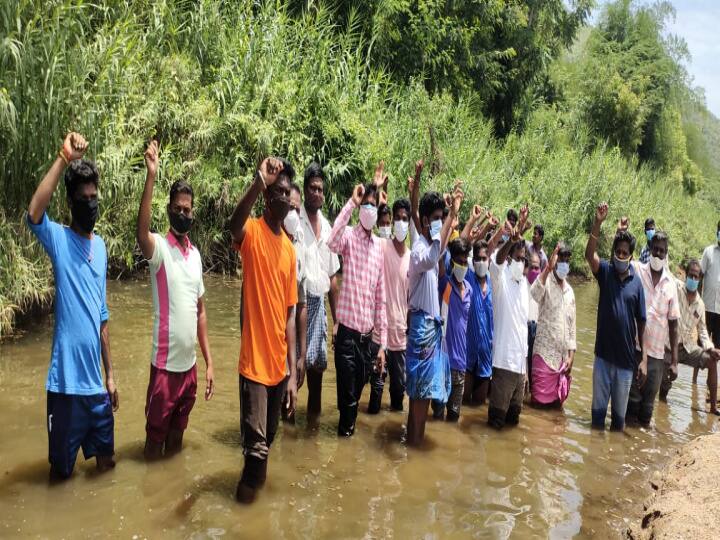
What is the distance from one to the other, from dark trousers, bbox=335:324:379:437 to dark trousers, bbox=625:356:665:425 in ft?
10.5

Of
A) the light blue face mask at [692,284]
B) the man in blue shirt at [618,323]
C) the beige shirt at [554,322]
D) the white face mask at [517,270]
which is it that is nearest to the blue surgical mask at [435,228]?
the white face mask at [517,270]

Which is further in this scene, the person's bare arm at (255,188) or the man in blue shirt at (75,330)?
the man in blue shirt at (75,330)

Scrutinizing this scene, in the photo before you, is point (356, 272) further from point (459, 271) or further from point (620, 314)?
point (620, 314)

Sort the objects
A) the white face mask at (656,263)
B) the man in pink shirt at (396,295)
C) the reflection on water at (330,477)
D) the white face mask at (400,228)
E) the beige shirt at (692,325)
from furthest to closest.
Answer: the beige shirt at (692,325) → the white face mask at (656,263) → the man in pink shirt at (396,295) → the white face mask at (400,228) → the reflection on water at (330,477)

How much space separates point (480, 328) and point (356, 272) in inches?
68.4

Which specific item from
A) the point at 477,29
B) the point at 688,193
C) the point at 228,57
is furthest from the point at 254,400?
the point at 688,193

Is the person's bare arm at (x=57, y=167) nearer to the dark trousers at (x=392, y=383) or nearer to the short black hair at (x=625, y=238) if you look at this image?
the dark trousers at (x=392, y=383)

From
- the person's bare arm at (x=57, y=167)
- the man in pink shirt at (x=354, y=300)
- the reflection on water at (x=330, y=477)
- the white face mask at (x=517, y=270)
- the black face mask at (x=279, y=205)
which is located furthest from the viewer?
the white face mask at (x=517, y=270)

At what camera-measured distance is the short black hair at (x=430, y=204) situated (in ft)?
15.9

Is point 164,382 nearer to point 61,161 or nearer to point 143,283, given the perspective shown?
point 61,161

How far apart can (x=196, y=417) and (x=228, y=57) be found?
7982mm

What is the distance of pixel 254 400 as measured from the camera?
3.82m

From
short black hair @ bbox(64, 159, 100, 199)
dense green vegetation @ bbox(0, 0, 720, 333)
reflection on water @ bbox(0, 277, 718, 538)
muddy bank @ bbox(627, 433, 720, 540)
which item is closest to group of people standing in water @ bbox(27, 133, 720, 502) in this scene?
short black hair @ bbox(64, 159, 100, 199)

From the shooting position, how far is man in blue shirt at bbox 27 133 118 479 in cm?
372
